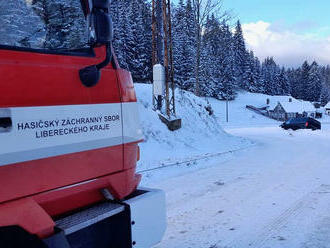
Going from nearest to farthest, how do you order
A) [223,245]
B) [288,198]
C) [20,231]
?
[20,231]
[223,245]
[288,198]

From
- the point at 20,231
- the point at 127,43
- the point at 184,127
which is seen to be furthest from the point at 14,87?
the point at 127,43

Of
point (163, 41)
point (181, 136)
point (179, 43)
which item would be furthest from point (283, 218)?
point (179, 43)

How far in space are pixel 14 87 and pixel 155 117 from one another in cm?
1042

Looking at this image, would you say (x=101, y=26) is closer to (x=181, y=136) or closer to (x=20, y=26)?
(x=20, y=26)

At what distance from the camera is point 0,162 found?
1750 millimetres

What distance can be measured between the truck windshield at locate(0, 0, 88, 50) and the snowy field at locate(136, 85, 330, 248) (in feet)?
8.71

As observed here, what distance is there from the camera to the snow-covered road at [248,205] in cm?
385

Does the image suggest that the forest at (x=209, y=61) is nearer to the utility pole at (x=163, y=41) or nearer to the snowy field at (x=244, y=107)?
the snowy field at (x=244, y=107)

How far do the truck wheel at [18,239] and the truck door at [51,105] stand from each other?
24cm

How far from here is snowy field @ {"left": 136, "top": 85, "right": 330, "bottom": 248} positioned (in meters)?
3.91

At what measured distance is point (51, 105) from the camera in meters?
2.03

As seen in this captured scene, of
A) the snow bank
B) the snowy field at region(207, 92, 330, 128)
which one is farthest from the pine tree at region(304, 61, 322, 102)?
the snow bank

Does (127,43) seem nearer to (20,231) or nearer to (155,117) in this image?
(155,117)

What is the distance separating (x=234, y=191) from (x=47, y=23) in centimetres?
472
